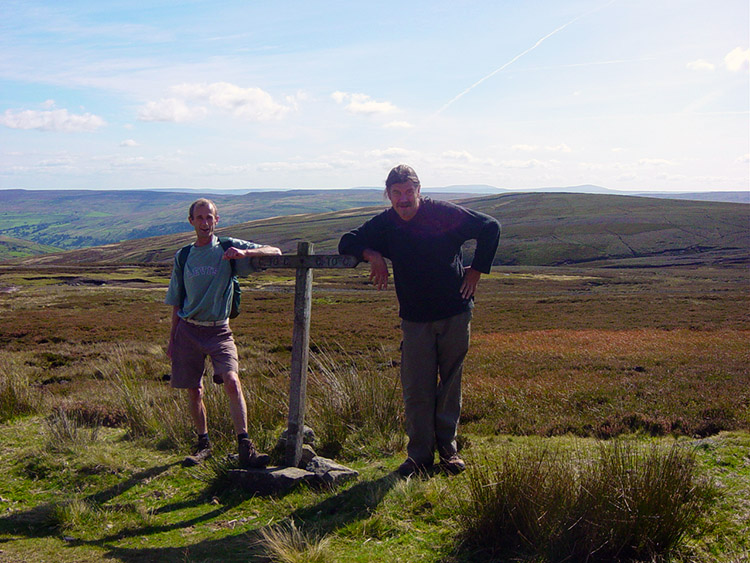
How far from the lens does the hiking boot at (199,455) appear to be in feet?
17.7

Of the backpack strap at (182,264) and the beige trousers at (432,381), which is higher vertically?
the backpack strap at (182,264)

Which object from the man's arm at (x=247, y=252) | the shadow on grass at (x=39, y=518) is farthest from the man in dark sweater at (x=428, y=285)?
the shadow on grass at (x=39, y=518)

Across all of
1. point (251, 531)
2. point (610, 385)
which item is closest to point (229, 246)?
point (251, 531)

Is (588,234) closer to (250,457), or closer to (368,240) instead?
(368,240)

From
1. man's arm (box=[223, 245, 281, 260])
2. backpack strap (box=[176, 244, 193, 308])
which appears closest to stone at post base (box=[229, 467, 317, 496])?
backpack strap (box=[176, 244, 193, 308])

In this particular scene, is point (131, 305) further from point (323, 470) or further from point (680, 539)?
point (680, 539)

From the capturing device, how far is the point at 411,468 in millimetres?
4645

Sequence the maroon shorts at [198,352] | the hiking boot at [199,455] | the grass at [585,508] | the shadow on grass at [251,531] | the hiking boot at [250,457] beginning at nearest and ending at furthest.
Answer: the grass at [585,508]
the shadow on grass at [251,531]
the hiking boot at [250,457]
the maroon shorts at [198,352]
the hiking boot at [199,455]

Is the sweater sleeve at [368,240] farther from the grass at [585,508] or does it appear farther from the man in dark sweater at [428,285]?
the grass at [585,508]

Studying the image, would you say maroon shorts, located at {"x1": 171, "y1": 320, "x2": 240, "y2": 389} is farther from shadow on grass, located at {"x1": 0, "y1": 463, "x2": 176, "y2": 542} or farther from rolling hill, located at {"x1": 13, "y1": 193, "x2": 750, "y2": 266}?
rolling hill, located at {"x1": 13, "y1": 193, "x2": 750, "y2": 266}

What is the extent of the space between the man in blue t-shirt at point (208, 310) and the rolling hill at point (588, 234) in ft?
285

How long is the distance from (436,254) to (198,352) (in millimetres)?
2379

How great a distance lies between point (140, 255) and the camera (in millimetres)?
138000

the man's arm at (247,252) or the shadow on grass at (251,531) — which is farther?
the man's arm at (247,252)
